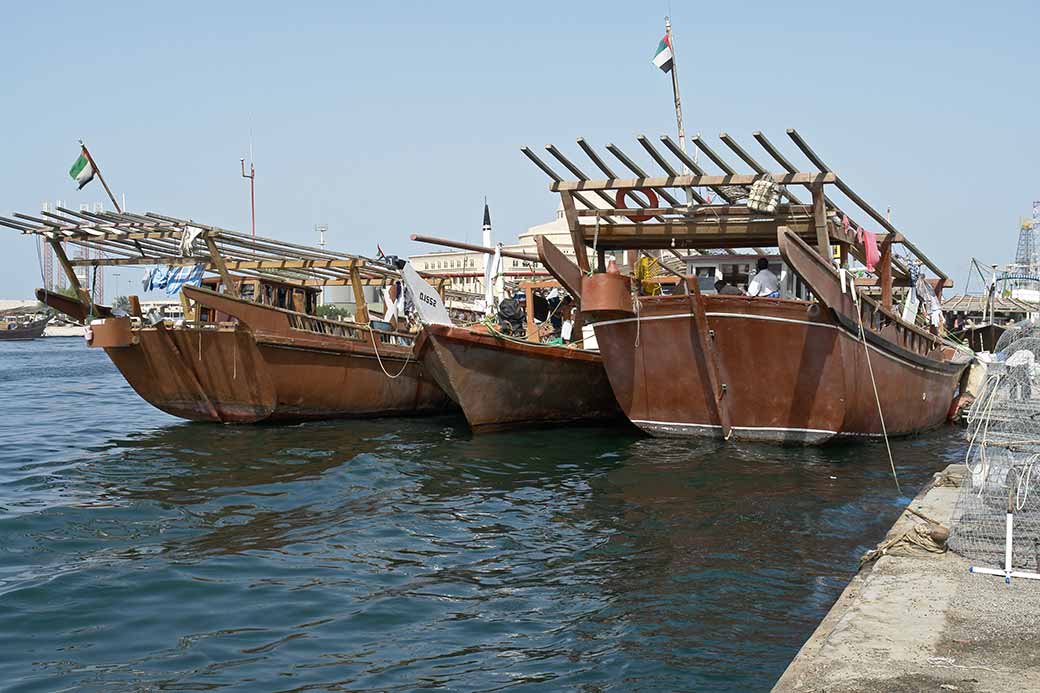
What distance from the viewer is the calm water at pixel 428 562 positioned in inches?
220

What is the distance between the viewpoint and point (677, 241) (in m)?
15.6

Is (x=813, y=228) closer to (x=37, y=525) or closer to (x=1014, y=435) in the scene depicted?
(x=1014, y=435)

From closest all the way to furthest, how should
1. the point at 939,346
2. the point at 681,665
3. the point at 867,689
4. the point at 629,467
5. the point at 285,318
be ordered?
1. the point at 867,689
2. the point at 681,665
3. the point at 629,467
4. the point at 285,318
5. the point at 939,346

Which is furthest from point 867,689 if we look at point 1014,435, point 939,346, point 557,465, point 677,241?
point 939,346

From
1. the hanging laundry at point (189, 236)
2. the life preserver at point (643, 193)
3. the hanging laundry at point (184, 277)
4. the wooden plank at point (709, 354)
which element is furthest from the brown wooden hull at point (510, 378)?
the hanging laundry at point (184, 277)

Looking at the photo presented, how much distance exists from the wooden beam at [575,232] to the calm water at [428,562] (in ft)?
10.4

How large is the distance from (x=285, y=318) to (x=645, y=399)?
5982 mm

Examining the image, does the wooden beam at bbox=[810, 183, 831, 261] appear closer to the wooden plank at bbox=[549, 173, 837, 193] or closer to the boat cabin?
the wooden plank at bbox=[549, 173, 837, 193]

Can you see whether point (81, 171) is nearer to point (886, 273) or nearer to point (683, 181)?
point (683, 181)

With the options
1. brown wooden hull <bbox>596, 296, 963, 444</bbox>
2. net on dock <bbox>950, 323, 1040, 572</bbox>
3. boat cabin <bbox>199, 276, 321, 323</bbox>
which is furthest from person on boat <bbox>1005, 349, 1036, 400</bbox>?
boat cabin <bbox>199, 276, 321, 323</bbox>

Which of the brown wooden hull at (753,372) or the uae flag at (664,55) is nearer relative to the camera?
the brown wooden hull at (753,372)

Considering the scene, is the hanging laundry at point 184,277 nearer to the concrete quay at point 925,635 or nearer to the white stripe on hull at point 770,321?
the white stripe on hull at point 770,321

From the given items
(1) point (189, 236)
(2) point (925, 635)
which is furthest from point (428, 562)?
(1) point (189, 236)

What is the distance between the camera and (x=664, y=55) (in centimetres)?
2098
